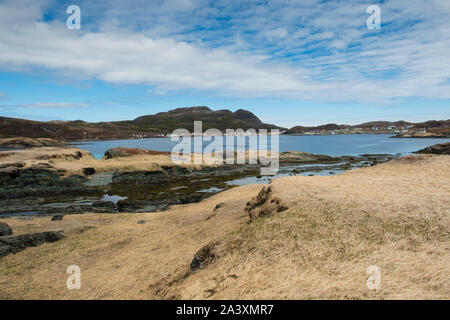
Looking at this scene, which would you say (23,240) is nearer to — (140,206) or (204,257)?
(204,257)

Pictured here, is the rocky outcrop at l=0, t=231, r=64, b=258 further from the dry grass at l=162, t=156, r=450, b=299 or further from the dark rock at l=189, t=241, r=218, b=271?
the dry grass at l=162, t=156, r=450, b=299

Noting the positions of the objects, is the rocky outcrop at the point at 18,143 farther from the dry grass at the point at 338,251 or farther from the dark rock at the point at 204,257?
the dry grass at the point at 338,251

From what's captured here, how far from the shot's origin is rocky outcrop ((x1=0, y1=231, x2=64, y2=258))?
66.6ft

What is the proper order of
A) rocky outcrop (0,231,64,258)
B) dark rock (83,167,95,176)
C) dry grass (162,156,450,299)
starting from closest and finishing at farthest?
dry grass (162,156,450,299)
rocky outcrop (0,231,64,258)
dark rock (83,167,95,176)

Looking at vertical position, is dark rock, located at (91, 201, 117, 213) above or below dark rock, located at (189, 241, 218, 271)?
below

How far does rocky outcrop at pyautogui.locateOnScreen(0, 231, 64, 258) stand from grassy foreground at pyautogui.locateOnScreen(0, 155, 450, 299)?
673 millimetres

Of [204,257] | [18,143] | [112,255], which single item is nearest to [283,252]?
[204,257]

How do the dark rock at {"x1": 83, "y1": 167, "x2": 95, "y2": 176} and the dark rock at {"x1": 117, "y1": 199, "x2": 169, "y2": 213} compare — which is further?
the dark rock at {"x1": 83, "y1": 167, "x2": 95, "y2": 176}

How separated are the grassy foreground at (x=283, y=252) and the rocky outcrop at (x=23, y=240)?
673 mm

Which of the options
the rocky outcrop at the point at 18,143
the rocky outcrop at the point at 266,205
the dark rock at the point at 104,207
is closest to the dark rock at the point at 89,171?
the dark rock at the point at 104,207

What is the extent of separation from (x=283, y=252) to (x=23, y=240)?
67.7 ft

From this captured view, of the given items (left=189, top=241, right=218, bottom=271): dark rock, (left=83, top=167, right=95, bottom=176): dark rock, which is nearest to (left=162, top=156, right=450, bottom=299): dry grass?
(left=189, top=241, right=218, bottom=271): dark rock

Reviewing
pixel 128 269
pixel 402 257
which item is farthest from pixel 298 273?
pixel 128 269
